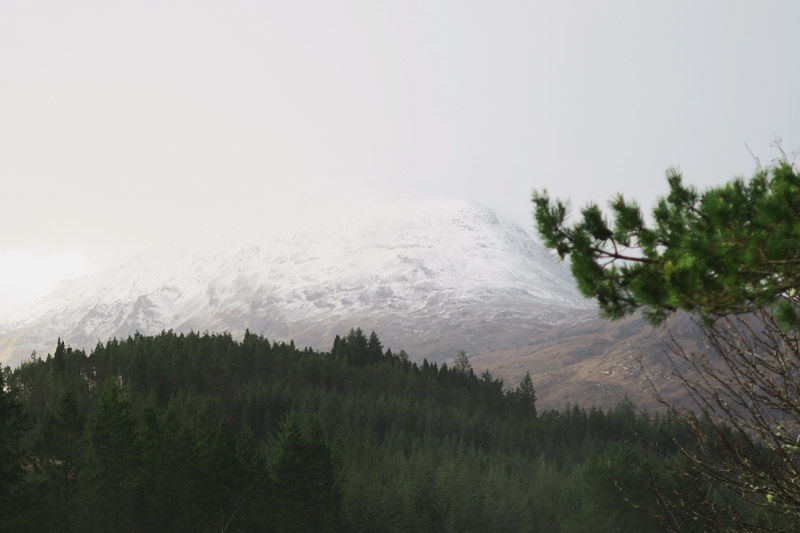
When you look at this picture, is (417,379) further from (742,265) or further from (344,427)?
(742,265)

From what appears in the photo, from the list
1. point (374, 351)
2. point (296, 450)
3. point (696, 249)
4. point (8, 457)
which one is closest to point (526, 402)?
point (374, 351)

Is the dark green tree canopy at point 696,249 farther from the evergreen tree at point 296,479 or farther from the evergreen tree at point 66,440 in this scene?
the evergreen tree at point 66,440

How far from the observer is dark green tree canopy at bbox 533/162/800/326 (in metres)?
6.89

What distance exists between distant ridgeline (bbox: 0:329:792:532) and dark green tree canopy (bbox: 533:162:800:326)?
2.52 meters

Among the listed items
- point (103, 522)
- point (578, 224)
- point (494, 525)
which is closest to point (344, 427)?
point (494, 525)

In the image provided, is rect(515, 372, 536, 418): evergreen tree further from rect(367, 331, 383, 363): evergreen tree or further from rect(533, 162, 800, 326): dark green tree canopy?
rect(533, 162, 800, 326): dark green tree canopy

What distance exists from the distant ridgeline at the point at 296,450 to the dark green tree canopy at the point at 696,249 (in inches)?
99.0

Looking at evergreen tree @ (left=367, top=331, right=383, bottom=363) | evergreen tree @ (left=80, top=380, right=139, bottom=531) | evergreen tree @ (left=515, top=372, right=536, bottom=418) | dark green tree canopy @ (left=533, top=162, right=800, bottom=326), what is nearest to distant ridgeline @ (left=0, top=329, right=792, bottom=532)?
evergreen tree @ (left=80, top=380, right=139, bottom=531)

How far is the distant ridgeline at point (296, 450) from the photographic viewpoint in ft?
145

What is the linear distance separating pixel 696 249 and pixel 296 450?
4830cm

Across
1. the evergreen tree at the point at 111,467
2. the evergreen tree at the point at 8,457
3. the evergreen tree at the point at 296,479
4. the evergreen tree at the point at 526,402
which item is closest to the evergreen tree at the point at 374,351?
the evergreen tree at the point at 526,402

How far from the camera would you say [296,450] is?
52281mm

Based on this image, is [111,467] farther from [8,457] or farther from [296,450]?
[296,450]

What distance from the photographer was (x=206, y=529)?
45.2m
